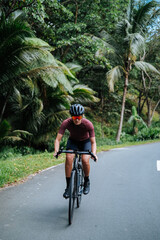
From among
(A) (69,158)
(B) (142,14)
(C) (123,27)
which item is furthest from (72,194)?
(B) (142,14)

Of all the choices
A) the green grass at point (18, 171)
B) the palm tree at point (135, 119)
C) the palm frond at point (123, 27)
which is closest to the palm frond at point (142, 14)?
the palm frond at point (123, 27)

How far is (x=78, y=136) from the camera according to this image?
4641mm

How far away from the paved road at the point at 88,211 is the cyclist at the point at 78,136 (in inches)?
18.8

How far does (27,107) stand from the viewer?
12984mm

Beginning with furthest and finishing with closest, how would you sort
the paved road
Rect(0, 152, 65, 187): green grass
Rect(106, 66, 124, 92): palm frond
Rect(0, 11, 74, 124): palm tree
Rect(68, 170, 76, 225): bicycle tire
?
1. Rect(106, 66, 124, 92): palm frond
2. Rect(0, 11, 74, 124): palm tree
3. Rect(0, 152, 65, 187): green grass
4. Rect(68, 170, 76, 225): bicycle tire
5. the paved road

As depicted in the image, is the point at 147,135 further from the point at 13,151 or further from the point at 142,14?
the point at 13,151

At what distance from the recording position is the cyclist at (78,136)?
4.27 m

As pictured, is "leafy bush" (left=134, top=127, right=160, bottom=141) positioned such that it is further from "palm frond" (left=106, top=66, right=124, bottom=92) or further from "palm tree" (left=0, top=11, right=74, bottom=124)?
"palm tree" (left=0, top=11, right=74, bottom=124)

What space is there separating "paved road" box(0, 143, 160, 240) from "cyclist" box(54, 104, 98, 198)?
0.48 meters

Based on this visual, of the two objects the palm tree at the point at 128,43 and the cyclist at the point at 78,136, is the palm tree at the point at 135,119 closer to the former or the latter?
the palm tree at the point at 128,43

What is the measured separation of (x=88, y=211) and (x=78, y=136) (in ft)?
4.19

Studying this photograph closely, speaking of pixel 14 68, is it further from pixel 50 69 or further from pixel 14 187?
pixel 14 187

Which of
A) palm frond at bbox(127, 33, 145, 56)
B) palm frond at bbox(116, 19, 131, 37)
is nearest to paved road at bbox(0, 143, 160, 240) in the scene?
palm frond at bbox(127, 33, 145, 56)

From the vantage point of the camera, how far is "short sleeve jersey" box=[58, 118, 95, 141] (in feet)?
14.7
